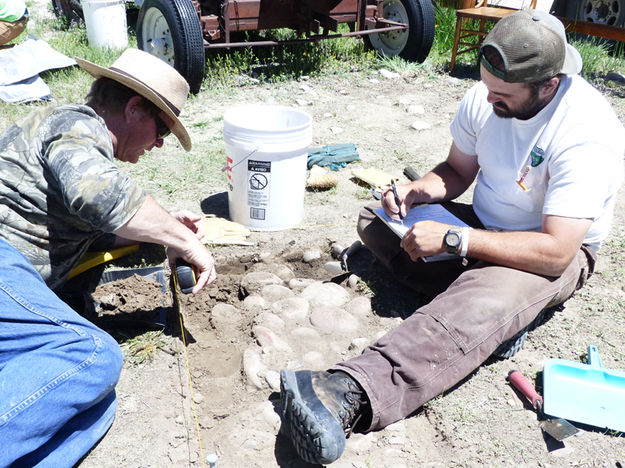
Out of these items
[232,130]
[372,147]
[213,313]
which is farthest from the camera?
[372,147]

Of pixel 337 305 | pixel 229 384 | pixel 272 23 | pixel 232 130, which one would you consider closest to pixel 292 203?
pixel 232 130

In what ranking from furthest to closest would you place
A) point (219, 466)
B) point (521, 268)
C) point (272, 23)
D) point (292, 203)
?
point (272, 23) < point (292, 203) < point (521, 268) < point (219, 466)

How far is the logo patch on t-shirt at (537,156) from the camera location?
2.45m

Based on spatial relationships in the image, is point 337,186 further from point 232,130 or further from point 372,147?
point 232,130

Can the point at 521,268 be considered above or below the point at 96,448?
above

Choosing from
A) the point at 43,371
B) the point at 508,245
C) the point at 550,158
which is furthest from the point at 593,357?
the point at 43,371

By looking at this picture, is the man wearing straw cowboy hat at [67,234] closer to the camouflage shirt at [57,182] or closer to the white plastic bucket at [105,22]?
the camouflage shirt at [57,182]

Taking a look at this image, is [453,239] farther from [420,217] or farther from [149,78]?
[149,78]

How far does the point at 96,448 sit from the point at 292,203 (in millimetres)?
1862

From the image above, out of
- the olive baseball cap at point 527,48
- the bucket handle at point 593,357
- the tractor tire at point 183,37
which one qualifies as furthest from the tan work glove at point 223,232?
the tractor tire at point 183,37

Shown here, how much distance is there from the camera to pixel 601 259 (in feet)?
11.2

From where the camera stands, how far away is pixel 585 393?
2.32 m

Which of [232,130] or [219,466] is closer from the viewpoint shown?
[219,466]

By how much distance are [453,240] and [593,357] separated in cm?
81
